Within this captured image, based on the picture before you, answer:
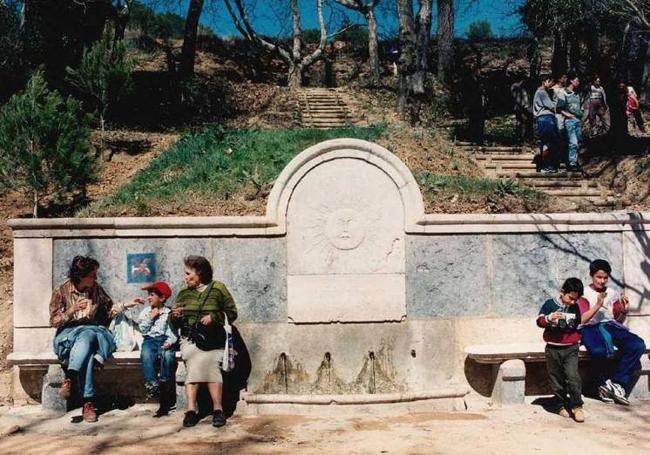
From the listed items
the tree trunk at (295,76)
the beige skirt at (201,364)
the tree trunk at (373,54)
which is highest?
the tree trunk at (373,54)

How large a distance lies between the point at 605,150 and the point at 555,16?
20.4ft

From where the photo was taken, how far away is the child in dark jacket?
696 centimetres

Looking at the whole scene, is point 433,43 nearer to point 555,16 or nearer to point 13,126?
point 555,16

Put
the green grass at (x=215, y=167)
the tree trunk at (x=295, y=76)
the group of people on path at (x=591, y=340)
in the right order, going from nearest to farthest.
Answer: the group of people on path at (x=591, y=340)
the green grass at (x=215, y=167)
the tree trunk at (x=295, y=76)

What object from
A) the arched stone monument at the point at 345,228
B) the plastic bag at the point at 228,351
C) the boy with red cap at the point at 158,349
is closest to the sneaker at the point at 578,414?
the arched stone monument at the point at 345,228

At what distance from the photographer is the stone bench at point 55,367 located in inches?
283

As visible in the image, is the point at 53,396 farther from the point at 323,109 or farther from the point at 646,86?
the point at 646,86

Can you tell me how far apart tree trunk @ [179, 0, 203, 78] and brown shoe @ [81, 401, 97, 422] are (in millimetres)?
19968

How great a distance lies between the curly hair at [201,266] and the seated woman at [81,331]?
0.89m

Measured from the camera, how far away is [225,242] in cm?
781

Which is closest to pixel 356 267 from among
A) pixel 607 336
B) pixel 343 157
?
pixel 343 157

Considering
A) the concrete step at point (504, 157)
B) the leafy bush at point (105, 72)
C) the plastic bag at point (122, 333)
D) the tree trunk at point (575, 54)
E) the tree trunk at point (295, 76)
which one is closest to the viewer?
the plastic bag at point (122, 333)

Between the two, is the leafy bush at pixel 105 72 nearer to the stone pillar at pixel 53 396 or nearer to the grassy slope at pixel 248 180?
the grassy slope at pixel 248 180

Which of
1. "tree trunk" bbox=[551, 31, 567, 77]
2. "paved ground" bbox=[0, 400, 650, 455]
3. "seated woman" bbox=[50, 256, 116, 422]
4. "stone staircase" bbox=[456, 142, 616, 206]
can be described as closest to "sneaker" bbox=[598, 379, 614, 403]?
"paved ground" bbox=[0, 400, 650, 455]
